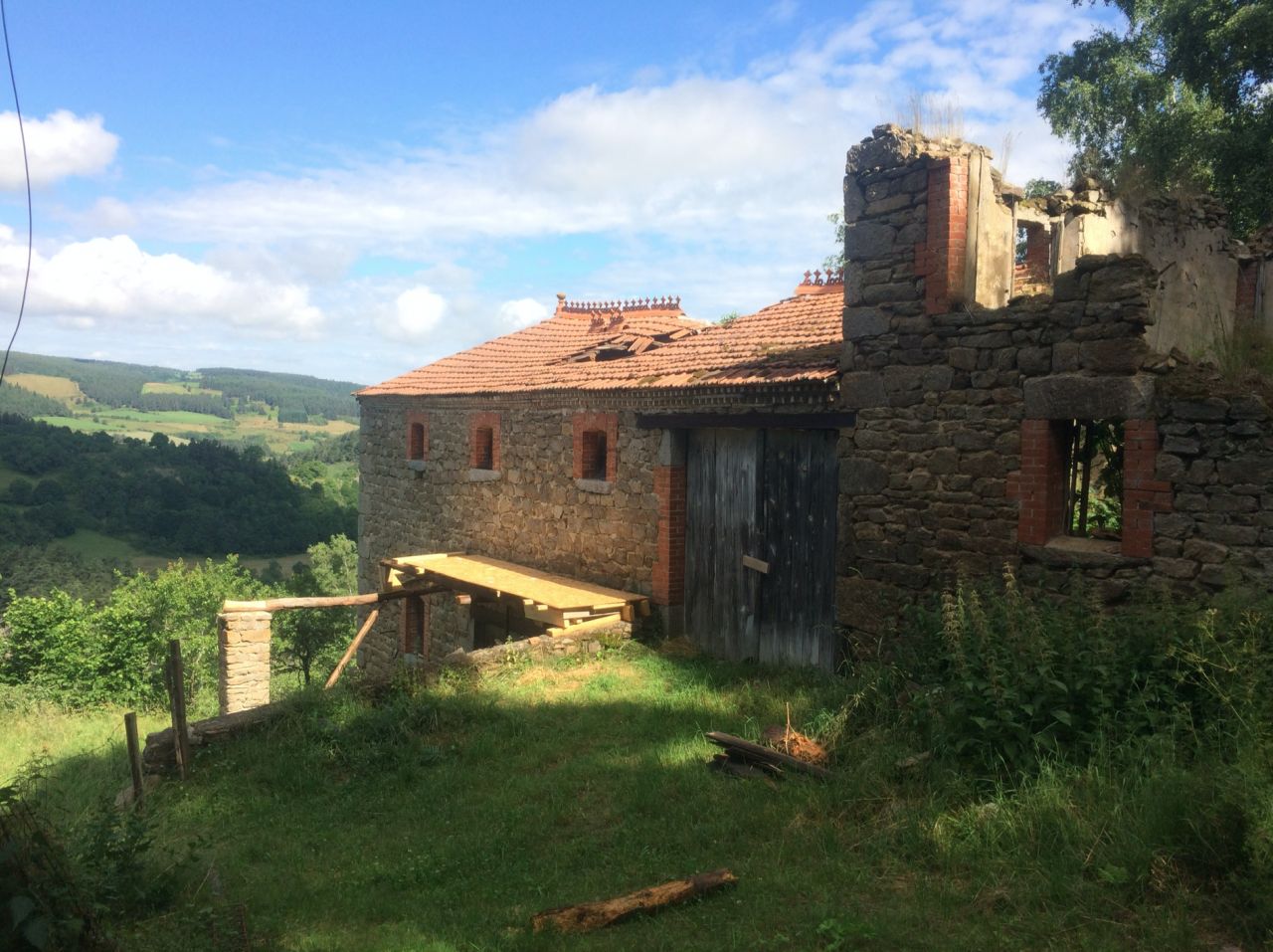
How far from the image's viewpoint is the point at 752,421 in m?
9.00

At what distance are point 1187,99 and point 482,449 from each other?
11.5 meters

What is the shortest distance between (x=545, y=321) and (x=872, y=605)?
11.2 metres

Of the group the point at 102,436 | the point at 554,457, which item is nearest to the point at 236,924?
the point at 554,457

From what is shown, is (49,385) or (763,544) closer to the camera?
(763,544)

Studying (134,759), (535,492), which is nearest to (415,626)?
(535,492)

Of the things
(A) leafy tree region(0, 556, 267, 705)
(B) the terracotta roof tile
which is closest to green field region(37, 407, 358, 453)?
(A) leafy tree region(0, 556, 267, 705)

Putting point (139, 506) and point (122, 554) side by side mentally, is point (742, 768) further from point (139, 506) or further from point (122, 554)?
point (139, 506)

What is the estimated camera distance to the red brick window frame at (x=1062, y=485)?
5.89 metres

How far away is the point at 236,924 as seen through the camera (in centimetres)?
429

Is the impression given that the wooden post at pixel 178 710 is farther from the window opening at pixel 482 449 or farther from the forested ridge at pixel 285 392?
the forested ridge at pixel 285 392

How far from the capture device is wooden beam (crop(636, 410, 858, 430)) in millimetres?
8023

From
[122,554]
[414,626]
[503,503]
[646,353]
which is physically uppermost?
[646,353]

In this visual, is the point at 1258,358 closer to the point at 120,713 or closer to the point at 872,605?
the point at 872,605

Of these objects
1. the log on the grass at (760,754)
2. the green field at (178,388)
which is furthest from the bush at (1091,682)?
the green field at (178,388)
